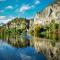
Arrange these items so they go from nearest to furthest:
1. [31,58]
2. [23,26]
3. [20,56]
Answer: [31,58] < [20,56] < [23,26]

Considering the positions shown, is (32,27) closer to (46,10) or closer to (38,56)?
(46,10)

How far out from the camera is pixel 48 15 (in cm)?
1002

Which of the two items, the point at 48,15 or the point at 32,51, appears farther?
the point at 48,15

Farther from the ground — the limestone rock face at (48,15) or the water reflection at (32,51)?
the limestone rock face at (48,15)

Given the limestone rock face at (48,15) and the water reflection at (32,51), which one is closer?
the water reflection at (32,51)

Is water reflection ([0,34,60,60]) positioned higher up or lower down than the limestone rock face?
lower down

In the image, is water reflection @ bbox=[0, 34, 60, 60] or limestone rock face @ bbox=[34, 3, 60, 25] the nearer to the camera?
water reflection @ bbox=[0, 34, 60, 60]

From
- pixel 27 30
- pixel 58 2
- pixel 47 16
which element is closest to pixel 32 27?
pixel 27 30

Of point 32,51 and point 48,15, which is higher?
point 48,15

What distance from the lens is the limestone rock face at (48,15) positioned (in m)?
9.91

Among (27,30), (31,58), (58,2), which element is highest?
(58,2)

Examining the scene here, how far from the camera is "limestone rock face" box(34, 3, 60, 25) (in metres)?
9.91

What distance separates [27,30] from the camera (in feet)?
33.8

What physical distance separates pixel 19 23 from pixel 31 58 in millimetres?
4916
